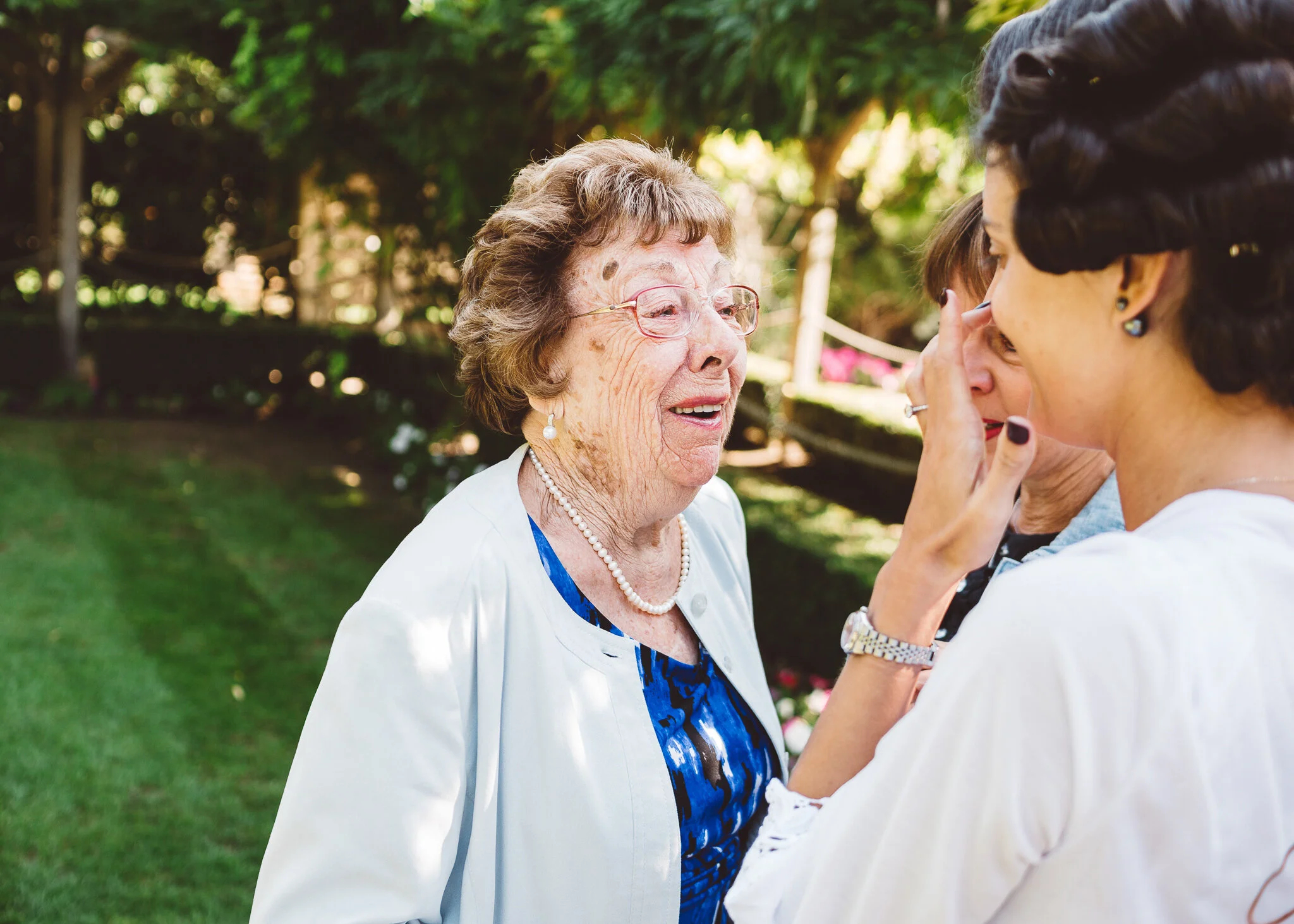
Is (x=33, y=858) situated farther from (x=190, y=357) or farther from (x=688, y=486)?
(x=190, y=357)

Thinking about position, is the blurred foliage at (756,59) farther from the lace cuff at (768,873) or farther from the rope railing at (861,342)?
the lace cuff at (768,873)

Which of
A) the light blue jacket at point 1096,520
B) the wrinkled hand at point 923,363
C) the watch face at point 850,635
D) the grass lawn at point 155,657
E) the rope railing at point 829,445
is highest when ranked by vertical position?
the wrinkled hand at point 923,363

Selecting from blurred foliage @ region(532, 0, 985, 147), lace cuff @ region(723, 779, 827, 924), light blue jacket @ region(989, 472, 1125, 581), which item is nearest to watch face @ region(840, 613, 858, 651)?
lace cuff @ region(723, 779, 827, 924)

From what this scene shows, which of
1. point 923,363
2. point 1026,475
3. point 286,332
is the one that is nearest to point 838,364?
point 286,332

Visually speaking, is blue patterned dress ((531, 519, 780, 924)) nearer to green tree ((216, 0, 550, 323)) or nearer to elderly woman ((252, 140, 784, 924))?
elderly woman ((252, 140, 784, 924))

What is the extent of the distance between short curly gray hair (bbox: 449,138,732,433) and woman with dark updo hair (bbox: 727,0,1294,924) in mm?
Answer: 1078

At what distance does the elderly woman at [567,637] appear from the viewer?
161 centimetres

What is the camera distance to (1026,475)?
1.56m

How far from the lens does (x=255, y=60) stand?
269 inches

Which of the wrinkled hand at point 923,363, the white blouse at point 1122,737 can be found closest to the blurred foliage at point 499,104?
the wrinkled hand at point 923,363

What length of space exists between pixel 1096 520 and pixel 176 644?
540 cm

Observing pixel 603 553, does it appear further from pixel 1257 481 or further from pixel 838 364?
pixel 838 364

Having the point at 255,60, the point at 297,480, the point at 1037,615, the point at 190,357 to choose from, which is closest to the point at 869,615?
the point at 1037,615

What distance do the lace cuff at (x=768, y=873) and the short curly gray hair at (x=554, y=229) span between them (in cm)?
110
